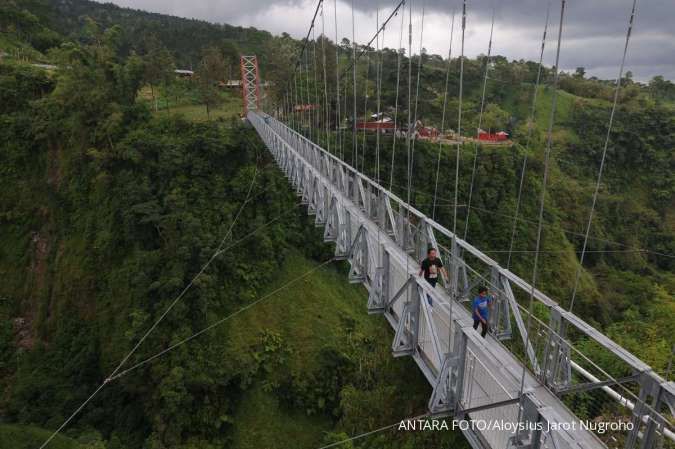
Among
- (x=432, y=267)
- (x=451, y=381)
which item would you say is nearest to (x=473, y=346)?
(x=451, y=381)

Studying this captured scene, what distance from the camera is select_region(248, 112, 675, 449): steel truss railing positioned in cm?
234

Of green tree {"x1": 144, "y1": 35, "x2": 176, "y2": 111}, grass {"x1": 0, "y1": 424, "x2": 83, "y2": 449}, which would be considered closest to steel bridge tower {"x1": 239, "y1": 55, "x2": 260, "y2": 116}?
green tree {"x1": 144, "y1": 35, "x2": 176, "y2": 111}

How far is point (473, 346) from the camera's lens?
2902mm

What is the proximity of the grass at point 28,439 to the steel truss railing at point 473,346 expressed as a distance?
771 centimetres

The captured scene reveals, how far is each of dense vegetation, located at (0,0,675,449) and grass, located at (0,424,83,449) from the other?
6 cm

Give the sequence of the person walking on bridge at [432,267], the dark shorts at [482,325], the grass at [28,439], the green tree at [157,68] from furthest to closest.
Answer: the green tree at [157,68], the grass at [28,439], the person walking on bridge at [432,267], the dark shorts at [482,325]

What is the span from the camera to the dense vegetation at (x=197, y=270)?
11.3m

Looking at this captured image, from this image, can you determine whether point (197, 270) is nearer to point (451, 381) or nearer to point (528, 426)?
point (451, 381)

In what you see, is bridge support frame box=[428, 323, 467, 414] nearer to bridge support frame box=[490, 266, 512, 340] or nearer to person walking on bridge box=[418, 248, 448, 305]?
bridge support frame box=[490, 266, 512, 340]

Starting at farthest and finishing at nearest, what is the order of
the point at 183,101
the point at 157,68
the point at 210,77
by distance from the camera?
the point at 183,101 < the point at 210,77 < the point at 157,68

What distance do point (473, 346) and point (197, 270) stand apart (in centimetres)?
1148

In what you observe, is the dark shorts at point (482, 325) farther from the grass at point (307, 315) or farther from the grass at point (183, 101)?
the grass at point (183, 101)

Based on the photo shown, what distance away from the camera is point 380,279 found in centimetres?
445

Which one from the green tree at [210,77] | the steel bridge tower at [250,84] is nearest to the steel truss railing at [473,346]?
the green tree at [210,77]
